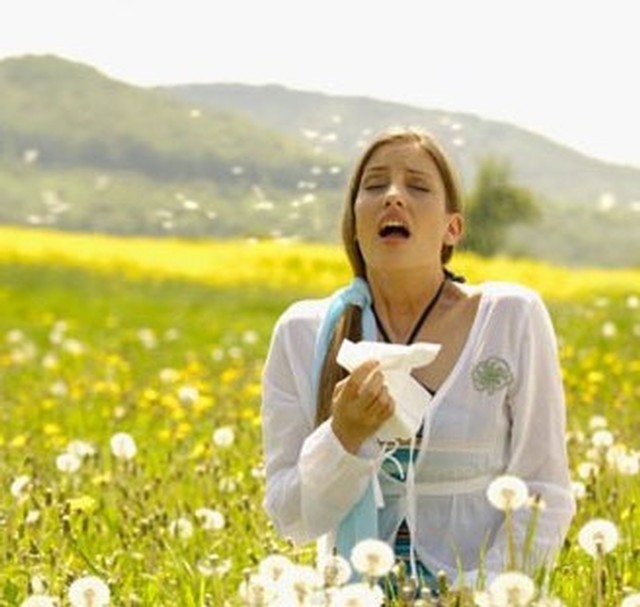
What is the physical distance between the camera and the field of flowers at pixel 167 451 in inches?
174

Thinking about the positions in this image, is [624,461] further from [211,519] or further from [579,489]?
[211,519]

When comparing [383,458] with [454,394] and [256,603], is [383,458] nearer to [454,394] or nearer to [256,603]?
[454,394]

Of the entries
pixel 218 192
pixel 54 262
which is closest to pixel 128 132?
pixel 218 192

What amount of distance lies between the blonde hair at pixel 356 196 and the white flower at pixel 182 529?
102 centimetres

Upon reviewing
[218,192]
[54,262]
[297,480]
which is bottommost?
[218,192]

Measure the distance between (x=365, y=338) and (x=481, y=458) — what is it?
13.6 inches

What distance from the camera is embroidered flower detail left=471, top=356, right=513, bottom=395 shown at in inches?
166

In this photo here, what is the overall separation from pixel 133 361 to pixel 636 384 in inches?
128

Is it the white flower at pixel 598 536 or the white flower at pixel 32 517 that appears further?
Result: the white flower at pixel 32 517

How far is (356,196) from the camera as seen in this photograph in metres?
4.33

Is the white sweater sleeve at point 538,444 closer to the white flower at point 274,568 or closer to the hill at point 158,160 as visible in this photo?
the white flower at point 274,568

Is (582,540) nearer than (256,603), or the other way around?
(256,603)

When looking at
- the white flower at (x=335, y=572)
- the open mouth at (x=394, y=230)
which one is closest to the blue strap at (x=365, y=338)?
the open mouth at (x=394, y=230)

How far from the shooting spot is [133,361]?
12328mm
